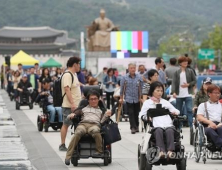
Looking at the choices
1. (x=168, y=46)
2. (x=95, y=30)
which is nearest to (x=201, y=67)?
(x=168, y=46)

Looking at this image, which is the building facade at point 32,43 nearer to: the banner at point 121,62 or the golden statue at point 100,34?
the golden statue at point 100,34

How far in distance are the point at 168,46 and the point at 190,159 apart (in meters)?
133

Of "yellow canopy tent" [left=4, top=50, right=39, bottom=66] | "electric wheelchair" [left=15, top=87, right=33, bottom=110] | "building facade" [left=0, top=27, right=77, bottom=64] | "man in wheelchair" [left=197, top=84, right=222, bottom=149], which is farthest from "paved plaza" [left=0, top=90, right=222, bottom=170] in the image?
"building facade" [left=0, top=27, right=77, bottom=64]

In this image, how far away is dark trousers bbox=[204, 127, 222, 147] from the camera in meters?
13.8

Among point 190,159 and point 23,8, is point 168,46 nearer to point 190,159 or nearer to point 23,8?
point 23,8

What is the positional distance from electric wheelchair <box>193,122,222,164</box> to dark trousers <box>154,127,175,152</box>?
156 centimetres

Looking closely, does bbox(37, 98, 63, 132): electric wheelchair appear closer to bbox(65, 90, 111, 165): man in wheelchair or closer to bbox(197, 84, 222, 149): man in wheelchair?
bbox(65, 90, 111, 165): man in wheelchair

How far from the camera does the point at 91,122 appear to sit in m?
14.2

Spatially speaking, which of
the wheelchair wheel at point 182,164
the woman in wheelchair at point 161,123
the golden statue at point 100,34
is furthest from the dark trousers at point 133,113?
the golden statue at point 100,34

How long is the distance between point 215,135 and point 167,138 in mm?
1747

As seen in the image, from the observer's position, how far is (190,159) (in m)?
14.6

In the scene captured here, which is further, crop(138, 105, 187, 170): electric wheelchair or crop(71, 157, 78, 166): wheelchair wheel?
crop(71, 157, 78, 166): wheelchair wheel

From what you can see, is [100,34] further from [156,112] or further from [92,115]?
[156,112]

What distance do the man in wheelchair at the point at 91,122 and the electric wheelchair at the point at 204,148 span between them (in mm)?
1408
